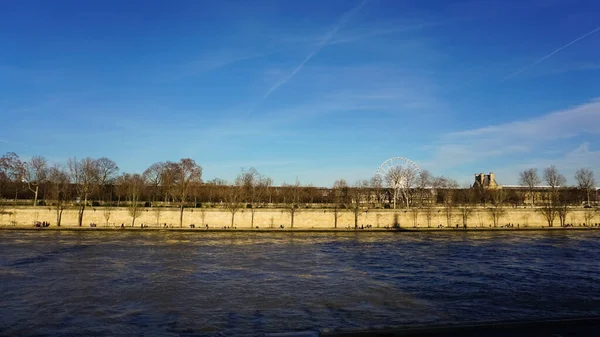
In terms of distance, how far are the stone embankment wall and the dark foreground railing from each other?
55.1 m

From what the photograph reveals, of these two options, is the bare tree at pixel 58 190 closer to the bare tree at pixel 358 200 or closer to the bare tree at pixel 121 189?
the bare tree at pixel 121 189

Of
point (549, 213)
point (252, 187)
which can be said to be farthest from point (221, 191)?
point (549, 213)

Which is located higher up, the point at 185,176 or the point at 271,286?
the point at 185,176

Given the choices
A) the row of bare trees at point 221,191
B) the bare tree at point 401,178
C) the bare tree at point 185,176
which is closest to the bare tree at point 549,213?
the row of bare trees at point 221,191

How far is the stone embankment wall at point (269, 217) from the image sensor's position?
61.2m

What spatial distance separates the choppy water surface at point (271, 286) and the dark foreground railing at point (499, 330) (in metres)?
4.79

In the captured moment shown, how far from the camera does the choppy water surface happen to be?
16.4m

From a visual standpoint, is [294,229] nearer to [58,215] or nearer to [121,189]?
[58,215]

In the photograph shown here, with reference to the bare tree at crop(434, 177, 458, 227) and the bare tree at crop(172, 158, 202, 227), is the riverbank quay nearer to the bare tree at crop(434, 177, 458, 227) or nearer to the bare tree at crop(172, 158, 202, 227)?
the bare tree at crop(434, 177, 458, 227)

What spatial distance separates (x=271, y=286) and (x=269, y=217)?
42.5 m

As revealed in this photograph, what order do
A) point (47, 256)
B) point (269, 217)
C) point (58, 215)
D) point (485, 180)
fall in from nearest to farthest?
point (47, 256) < point (58, 215) < point (269, 217) < point (485, 180)

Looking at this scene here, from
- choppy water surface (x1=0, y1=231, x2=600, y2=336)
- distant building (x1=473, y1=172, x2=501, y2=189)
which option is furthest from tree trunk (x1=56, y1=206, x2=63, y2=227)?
distant building (x1=473, y1=172, x2=501, y2=189)

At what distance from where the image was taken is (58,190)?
65375 millimetres

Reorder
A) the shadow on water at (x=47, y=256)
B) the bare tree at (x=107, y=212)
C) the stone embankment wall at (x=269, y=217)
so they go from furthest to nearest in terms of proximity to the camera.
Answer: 1. the bare tree at (x=107, y=212)
2. the stone embankment wall at (x=269, y=217)
3. the shadow on water at (x=47, y=256)
